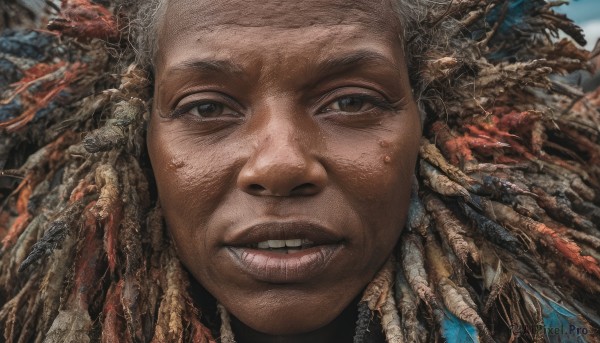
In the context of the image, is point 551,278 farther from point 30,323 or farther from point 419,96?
point 30,323

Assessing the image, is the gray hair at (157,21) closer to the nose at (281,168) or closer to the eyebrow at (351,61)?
the eyebrow at (351,61)

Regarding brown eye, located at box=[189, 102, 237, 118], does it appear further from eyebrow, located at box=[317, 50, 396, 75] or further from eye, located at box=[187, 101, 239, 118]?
eyebrow, located at box=[317, 50, 396, 75]

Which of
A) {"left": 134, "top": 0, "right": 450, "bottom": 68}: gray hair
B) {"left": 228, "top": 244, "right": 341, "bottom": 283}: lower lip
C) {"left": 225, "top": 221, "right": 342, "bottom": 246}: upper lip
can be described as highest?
{"left": 134, "top": 0, "right": 450, "bottom": 68}: gray hair

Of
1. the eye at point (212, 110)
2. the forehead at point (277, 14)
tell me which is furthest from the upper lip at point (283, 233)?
the forehead at point (277, 14)

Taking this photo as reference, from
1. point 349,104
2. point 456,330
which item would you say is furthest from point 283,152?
point 456,330

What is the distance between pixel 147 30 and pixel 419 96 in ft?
3.25

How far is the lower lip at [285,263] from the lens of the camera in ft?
6.04

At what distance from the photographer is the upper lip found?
1813 mm

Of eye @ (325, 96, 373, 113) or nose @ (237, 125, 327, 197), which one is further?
eye @ (325, 96, 373, 113)

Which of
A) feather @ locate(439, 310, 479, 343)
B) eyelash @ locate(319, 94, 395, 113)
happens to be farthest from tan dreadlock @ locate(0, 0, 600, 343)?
eyelash @ locate(319, 94, 395, 113)

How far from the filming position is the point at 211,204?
1937mm

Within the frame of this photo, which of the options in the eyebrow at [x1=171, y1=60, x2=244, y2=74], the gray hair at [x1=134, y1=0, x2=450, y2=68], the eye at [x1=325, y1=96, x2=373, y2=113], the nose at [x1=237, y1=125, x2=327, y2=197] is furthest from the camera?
the gray hair at [x1=134, y1=0, x2=450, y2=68]

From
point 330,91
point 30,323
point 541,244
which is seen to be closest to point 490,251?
point 541,244

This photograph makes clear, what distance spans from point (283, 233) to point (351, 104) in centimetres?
49
